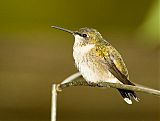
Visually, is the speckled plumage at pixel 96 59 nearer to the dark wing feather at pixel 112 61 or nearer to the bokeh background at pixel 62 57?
the dark wing feather at pixel 112 61

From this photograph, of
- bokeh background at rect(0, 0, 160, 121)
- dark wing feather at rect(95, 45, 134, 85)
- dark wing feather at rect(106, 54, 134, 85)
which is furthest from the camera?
bokeh background at rect(0, 0, 160, 121)

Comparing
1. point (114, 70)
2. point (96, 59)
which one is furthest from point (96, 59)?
point (114, 70)

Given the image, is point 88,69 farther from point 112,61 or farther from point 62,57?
point 62,57

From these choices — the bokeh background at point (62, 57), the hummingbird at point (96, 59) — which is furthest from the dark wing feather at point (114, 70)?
the bokeh background at point (62, 57)

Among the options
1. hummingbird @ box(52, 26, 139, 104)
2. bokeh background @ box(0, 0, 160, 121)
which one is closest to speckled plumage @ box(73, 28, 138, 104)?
hummingbird @ box(52, 26, 139, 104)

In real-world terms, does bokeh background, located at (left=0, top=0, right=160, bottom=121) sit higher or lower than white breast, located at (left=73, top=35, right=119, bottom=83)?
higher

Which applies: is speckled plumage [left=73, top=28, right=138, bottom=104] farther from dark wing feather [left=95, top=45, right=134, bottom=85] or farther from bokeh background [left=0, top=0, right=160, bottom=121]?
bokeh background [left=0, top=0, right=160, bottom=121]
